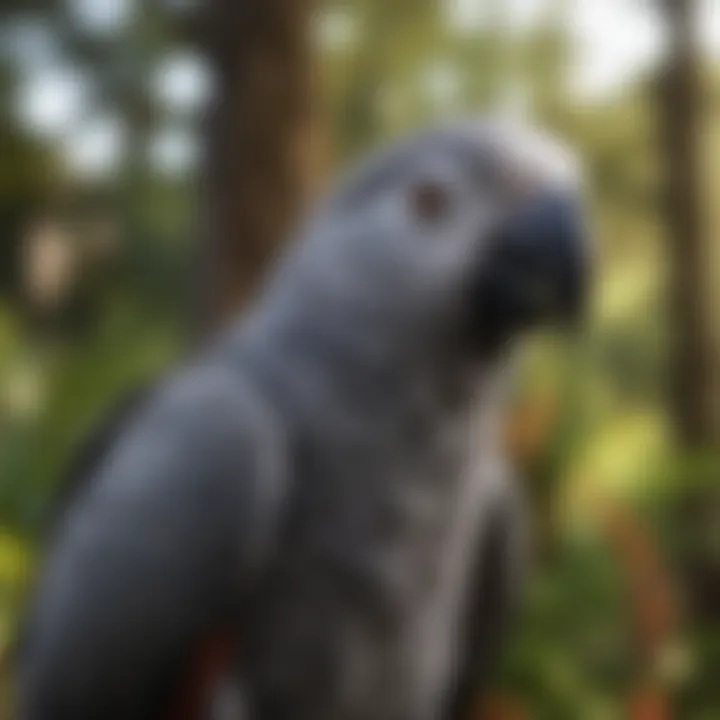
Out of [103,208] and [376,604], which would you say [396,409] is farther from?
[103,208]

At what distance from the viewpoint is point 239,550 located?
61 centimetres

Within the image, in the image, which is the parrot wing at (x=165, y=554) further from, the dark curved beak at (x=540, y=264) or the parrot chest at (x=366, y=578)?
the dark curved beak at (x=540, y=264)

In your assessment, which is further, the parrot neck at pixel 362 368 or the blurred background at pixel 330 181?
the blurred background at pixel 330 181

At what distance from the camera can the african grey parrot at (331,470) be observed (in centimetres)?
62

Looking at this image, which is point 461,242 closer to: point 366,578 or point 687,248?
point 366,578

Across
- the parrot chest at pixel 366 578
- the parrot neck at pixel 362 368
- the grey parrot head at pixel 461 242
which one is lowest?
the parrot chest at pixel 366 578

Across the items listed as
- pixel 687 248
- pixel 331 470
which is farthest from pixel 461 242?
pixel 687 248

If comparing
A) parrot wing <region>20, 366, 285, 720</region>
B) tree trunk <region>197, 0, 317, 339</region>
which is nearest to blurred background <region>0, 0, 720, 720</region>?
tree trunk <region>197, 0, 317, 339</region>

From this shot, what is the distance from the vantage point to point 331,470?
66 cm

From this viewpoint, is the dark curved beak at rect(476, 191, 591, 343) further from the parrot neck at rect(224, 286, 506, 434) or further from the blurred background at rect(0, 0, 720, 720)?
the blurred background at rect(0, 0, 720, 720)

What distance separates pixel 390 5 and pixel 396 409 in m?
0.56

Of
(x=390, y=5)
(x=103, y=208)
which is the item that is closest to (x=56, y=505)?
(x=103, y=208)

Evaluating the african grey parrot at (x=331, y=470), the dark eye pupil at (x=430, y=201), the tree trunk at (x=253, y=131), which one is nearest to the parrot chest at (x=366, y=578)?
the african grey parrot at (x=331, y=470)

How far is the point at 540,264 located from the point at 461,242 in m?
0.05
